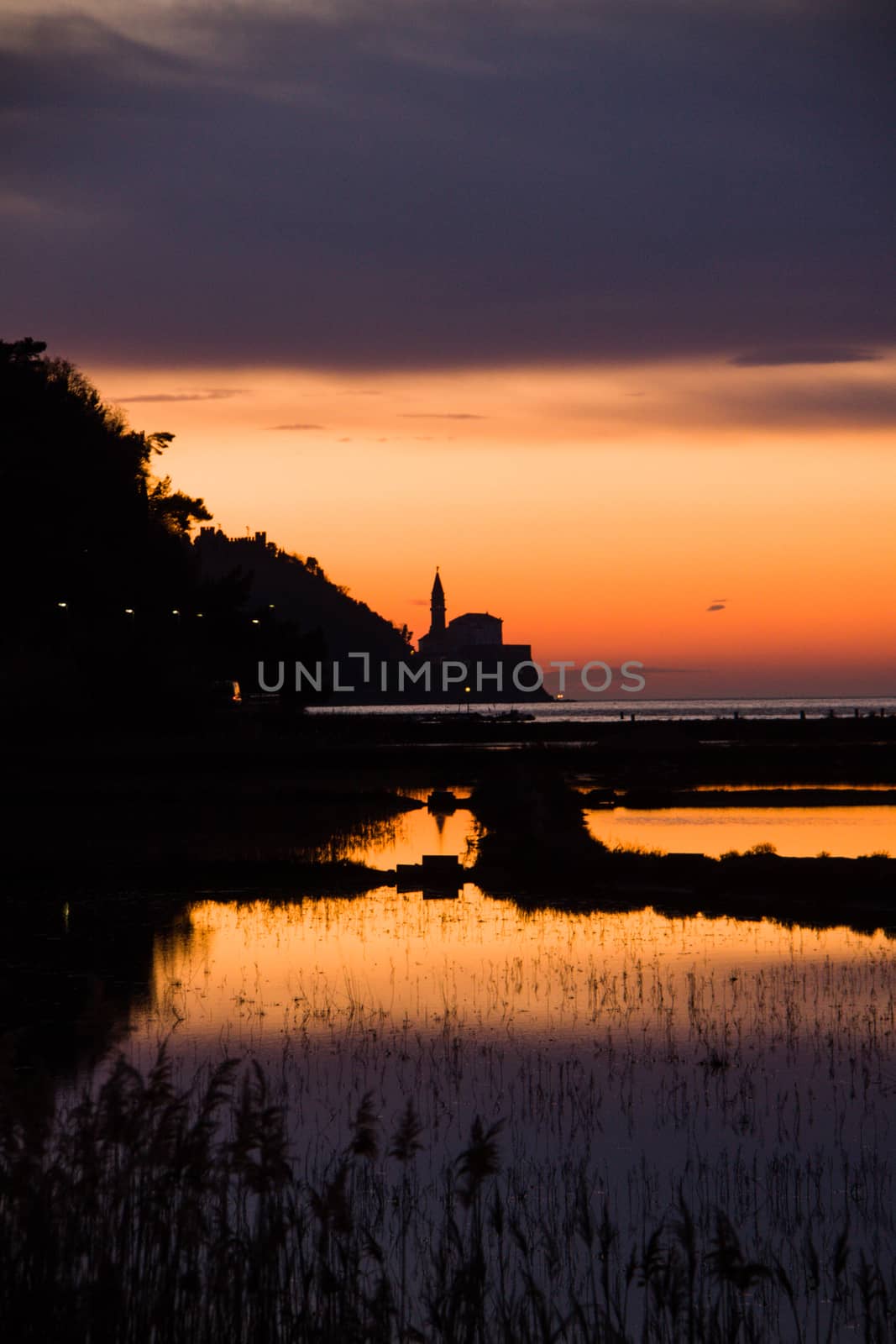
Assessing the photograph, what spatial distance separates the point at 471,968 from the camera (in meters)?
22.9

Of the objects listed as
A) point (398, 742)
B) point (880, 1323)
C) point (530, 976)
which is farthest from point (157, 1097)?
point (398, 742)

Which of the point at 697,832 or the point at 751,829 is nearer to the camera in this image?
the point at 697,832

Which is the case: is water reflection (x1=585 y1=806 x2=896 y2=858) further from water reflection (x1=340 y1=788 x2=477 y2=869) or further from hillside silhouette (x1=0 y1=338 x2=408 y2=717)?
hillside silhouette (x1=0 y1=338 x2=408 y2=717)

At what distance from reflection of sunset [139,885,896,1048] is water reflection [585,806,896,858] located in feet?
38.2

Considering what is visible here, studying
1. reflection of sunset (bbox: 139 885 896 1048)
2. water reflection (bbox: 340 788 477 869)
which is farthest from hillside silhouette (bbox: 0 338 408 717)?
reflection of sunset (bbox: 139 885 896 1048)

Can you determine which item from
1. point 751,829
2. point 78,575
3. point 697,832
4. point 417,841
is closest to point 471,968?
point 417,841

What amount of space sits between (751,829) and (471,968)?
2753 centimetres

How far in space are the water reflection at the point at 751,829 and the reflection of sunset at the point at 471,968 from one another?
11631mm

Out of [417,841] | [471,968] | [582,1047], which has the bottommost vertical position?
[582,1047]

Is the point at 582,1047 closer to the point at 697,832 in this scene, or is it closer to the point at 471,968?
the point at 471,968

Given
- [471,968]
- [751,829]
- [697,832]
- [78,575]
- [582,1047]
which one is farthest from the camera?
[78,575]

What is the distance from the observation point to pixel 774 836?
45.5 meters

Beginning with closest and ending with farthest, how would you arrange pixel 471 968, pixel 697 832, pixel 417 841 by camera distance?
pixel 471 968, pixel 417 841, pixel 697 832

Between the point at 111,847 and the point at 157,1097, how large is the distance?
3350 centimetres
